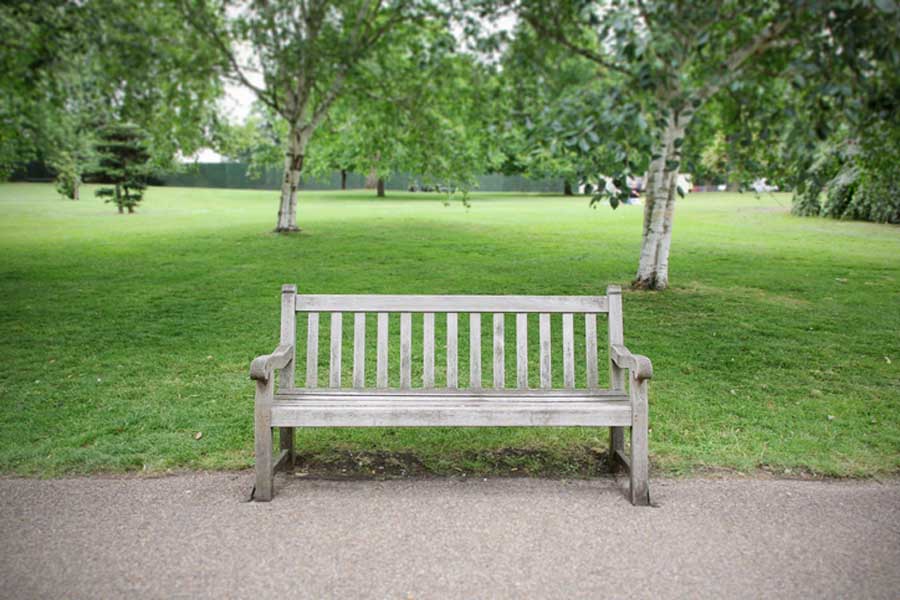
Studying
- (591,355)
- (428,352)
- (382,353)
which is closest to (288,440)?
(382,353)

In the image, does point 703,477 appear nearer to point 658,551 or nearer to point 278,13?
point 658,551

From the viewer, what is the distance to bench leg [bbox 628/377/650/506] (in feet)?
13.3

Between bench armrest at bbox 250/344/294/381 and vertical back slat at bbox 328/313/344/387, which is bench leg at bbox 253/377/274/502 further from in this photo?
vertical back slat at bbox 328/313/344/387

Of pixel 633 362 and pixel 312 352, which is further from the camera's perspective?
pixel 312 352

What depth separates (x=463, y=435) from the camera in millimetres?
5227

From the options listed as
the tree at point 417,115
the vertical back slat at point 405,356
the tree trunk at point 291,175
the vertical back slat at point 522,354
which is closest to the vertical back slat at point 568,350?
the vertical back slat at point 522,354

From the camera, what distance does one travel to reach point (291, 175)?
18.0 meters

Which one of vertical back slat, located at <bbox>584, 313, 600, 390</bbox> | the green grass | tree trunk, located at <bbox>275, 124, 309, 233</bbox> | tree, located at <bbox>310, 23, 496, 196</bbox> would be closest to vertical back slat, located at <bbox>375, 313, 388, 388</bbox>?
the green grass

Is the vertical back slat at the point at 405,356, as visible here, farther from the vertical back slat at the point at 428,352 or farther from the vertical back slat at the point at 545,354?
the vertical back slat at the point at 545,354

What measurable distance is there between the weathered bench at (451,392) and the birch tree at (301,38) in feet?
36.0

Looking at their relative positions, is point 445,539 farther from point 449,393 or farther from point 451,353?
point 451,353

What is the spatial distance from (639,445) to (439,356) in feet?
12.1

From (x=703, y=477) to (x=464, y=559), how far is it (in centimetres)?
184

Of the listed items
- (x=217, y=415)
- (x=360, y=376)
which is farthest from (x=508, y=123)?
(x=217, y=415)
